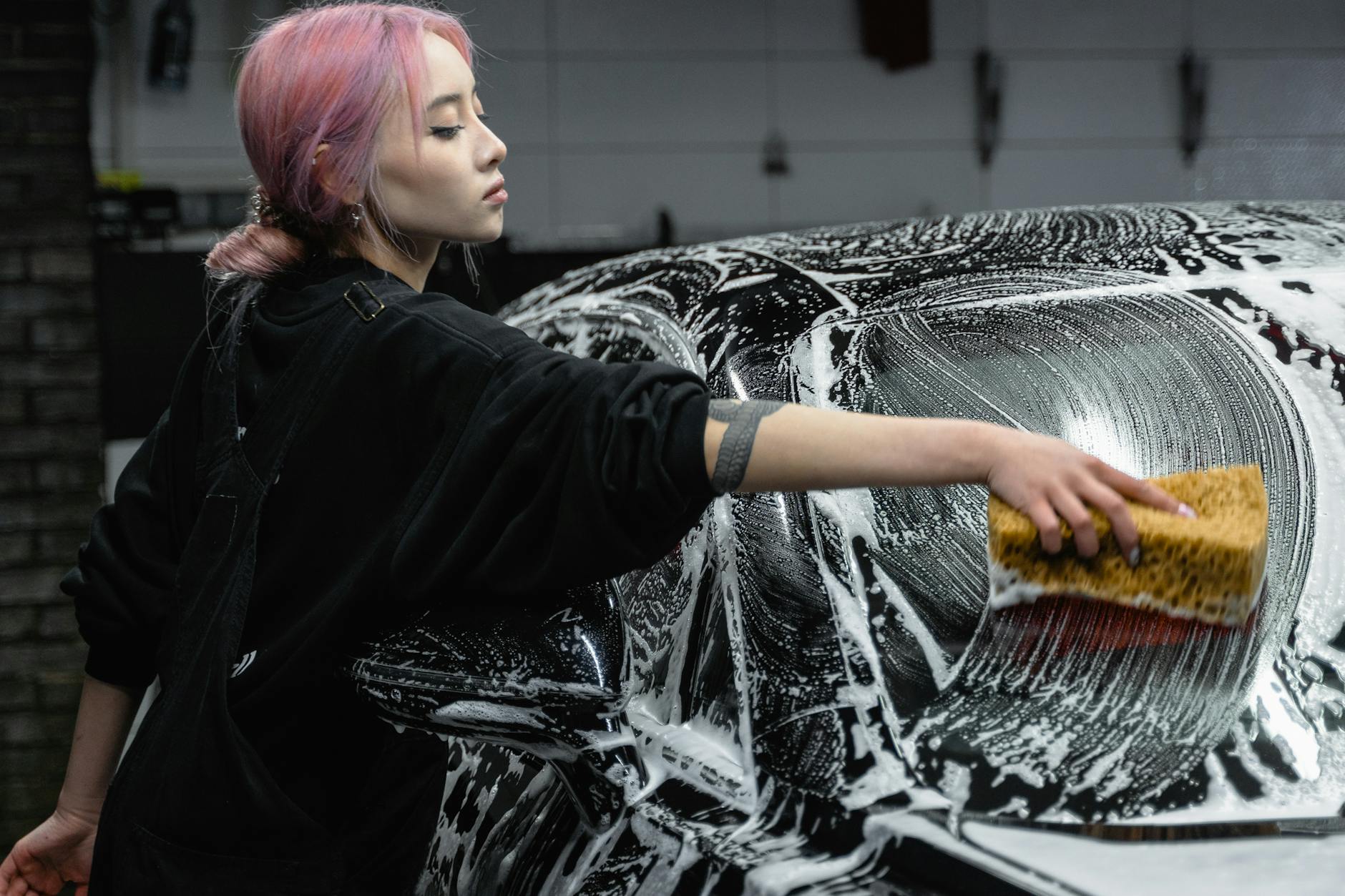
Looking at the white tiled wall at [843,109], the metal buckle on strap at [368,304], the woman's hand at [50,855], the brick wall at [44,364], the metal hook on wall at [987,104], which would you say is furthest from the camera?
the metal hook on wall at [987,104]

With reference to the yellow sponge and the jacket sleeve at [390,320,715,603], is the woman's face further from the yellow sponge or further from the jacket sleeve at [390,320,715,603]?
the yellow sponge

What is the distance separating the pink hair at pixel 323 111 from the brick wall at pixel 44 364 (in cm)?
241

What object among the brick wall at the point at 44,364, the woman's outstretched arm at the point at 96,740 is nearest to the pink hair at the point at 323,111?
the woman's outstretched arm at the point at 96,740

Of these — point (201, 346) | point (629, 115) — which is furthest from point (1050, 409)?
point (629, 115)

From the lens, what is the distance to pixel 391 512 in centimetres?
92

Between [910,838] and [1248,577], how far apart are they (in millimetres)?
Result: 254

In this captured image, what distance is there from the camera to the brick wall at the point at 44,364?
312 centimetres

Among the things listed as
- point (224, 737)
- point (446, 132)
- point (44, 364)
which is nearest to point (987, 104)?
point (44, 364)

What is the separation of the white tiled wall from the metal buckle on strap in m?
3.06

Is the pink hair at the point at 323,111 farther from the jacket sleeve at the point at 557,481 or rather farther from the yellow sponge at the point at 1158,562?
the yellow sponge at the point at 1158,562

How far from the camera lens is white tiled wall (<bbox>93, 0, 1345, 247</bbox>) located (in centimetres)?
405

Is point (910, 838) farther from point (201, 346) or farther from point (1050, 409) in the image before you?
point (201, 346)

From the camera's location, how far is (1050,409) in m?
1.10

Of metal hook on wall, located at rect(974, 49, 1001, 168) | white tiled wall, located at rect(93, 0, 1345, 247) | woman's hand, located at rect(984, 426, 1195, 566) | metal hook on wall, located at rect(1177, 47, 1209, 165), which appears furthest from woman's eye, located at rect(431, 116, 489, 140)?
metal hook on wall, located at rect(1177, 47, 1209, 165)
